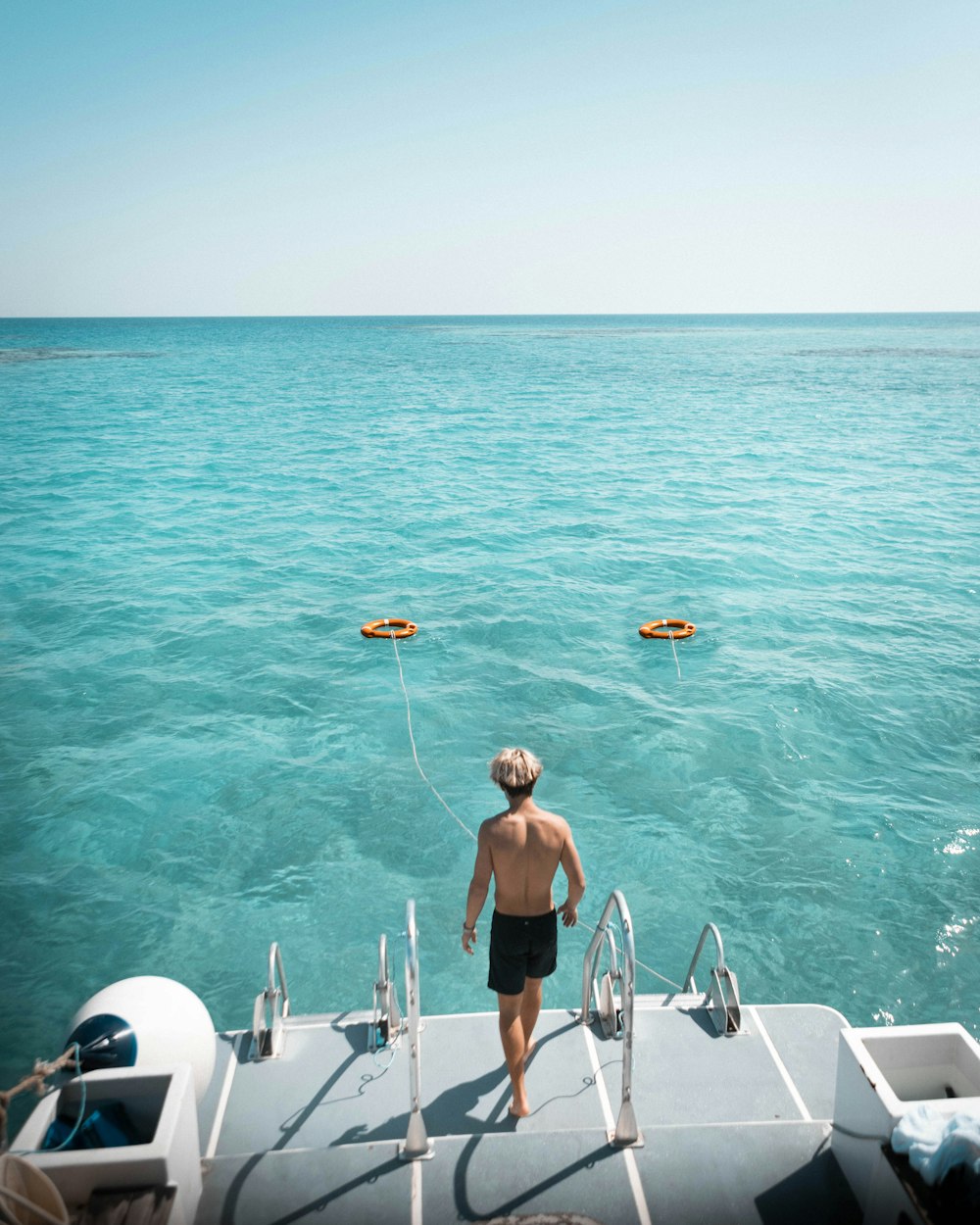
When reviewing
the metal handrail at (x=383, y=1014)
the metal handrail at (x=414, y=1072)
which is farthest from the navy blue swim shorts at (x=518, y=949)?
the metal handrail at (x=383, y=1014)

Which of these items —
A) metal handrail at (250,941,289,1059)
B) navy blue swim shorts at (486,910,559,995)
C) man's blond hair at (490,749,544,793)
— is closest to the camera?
man's blond hair at (490,749,544,793)

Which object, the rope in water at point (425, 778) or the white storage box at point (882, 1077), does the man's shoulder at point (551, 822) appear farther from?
the rope in water at point (425, 778)

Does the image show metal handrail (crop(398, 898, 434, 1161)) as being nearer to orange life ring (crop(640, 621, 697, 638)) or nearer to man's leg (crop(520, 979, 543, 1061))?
man's leg (crop(520, 979, 543, 1061))

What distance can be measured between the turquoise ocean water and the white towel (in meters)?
3.99

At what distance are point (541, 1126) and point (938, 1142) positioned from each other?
2030 millimetres

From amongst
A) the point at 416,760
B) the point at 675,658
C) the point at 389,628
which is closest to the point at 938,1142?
the point at 416,760

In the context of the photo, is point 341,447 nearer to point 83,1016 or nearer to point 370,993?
point 370,993

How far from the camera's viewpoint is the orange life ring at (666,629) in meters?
13.5

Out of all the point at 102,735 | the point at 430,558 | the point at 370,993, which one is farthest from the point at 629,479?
the point at 370,993

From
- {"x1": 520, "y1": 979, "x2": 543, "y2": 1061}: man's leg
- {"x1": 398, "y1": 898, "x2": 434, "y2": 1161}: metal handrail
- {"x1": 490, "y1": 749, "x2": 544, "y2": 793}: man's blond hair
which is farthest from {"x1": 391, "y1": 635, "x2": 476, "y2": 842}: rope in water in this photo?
{"x1": 398, "y1": 898, "x2": 434, "y2": 1161}: metal handrail

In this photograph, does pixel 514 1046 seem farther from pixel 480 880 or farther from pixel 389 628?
pixel 389 628

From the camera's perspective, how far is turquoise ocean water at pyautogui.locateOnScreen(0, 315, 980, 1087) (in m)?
7.65

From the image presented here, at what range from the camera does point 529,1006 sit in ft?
15.1

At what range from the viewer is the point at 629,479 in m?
25.4
